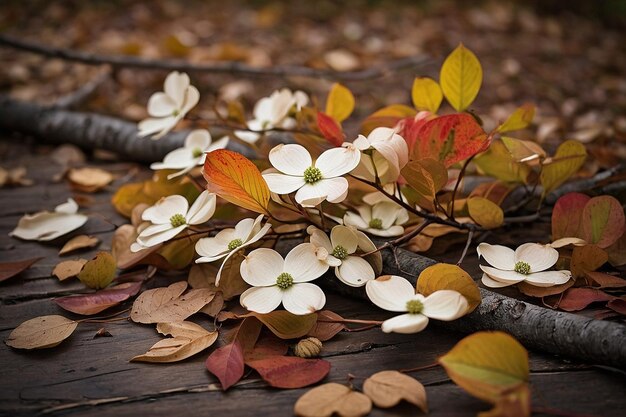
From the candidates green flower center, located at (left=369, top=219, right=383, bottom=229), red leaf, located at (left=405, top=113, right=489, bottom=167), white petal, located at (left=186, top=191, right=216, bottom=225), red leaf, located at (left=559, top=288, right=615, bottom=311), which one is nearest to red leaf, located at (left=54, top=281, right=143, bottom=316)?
white petal, located at (left=186, top=191, right=216, bottom=225)

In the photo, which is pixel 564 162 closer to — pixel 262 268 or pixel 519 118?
pixel 519 118

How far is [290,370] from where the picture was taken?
61 centimetres

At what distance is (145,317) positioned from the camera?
73 cm

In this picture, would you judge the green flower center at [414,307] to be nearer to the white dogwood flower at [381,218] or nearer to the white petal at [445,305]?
the white petal at [445,305]

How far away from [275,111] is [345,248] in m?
0.38

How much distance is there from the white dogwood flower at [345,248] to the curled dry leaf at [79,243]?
42 cm

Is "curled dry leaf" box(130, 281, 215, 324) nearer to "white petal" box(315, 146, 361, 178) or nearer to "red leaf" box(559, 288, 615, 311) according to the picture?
"white petal" box(315, 146, 361, 178)

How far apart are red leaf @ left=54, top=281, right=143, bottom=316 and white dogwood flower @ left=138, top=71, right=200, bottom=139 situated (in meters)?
0.30

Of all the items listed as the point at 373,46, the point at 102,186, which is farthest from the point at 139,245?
the point at 373,46

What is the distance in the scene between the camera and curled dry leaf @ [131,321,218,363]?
648 mm

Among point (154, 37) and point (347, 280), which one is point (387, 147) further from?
point (154, 37)

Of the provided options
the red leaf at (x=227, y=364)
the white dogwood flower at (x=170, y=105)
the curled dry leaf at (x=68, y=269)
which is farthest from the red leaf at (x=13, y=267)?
the red leaf at (x=227, y=364)

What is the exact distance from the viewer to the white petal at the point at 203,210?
2.51 ft

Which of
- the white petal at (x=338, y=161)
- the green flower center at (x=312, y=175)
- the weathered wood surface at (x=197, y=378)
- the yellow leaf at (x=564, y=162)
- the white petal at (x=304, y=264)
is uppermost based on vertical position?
the white petal at (x=338, y=161)
